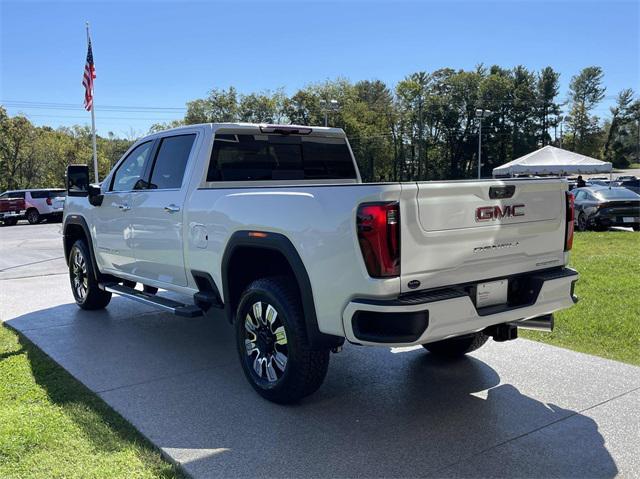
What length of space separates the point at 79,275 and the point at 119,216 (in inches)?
68.8

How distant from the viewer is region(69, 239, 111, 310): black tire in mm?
7098

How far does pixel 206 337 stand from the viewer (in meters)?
6.09

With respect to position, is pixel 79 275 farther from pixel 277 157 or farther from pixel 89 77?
pixel 89 77

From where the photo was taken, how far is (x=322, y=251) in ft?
11.5

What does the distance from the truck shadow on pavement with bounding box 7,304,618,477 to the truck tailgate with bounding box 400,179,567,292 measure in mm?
994

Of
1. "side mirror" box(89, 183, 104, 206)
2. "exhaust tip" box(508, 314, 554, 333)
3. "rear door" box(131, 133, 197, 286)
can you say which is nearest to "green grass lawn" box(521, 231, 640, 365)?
"exhaust tip" box(508, 314, 554, 333)

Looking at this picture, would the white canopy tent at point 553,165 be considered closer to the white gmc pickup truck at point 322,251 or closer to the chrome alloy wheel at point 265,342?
the white gmc pickup truck at point 322,251

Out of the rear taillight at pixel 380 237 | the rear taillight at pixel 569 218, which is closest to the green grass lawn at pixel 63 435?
the rear taillight at pixel 380 237

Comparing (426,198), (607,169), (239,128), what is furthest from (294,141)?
(607,169)

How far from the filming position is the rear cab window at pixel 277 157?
17.2ft

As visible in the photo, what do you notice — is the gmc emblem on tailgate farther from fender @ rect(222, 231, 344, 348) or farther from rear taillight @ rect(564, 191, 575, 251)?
fender @ rect(222, 231, 344, 348)

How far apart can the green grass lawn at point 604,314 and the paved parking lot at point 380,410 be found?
0.33 metres

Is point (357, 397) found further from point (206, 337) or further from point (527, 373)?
point (206, 337)

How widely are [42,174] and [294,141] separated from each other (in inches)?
2015
